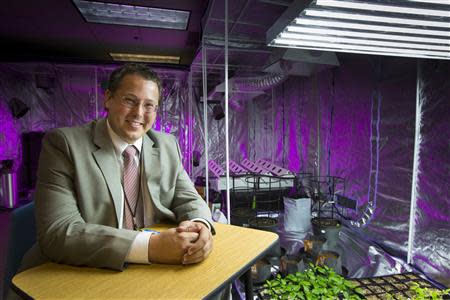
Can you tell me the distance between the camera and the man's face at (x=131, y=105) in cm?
104

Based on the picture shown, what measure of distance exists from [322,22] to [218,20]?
1.62 m

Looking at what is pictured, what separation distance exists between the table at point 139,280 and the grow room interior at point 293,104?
→ 48cm

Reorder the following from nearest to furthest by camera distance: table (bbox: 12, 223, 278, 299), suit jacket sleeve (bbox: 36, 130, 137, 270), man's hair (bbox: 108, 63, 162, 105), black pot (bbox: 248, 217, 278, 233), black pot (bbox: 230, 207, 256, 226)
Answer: table (bbox: 12, 223, 278, 299)
suit jacket sleeve (bbox: 36, 130, 137, 270)
man's hair (bbox: 108, 63, 162, 105)
black pot (bbox: 248, 217, 278, 233)
black pot (bbox: 230, 207, 256, 226)

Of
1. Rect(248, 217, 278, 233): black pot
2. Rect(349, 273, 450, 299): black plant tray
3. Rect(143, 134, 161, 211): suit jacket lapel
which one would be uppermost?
Rect(143, 134, 161, 211): suit jacket lapel

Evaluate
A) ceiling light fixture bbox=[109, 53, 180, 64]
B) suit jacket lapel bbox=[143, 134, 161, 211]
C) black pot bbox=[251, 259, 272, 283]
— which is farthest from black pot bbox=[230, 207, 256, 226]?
ceiling light fixture bbox=[109, 53, 180, 64]

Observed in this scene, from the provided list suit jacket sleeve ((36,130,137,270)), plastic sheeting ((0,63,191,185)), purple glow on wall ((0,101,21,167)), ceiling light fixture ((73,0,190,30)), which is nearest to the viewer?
suit jacket sleeve ((36,130,137,270))

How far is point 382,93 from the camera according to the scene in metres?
2.48

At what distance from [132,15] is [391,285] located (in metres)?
3.94

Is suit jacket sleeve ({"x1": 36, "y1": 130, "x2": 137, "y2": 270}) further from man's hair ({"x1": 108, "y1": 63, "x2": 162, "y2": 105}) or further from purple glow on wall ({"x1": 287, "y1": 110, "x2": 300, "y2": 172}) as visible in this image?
purple glow on wall ({"x1": 287, "y1": 110, "x2": 300, "y2": 172})

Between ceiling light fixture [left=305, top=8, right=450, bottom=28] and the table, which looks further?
ceiling light fixture [left=305, top=8, right=450, bottom=28]

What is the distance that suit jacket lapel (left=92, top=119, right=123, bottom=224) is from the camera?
0.98 m

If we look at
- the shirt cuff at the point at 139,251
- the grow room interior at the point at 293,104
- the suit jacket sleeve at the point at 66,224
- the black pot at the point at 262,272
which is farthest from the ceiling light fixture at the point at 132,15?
the shirt cuff at the point at 139,251

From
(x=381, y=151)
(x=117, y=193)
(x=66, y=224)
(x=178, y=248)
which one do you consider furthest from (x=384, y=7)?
(x=381, y=151)

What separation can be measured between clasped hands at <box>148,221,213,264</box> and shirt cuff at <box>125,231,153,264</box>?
1cm
